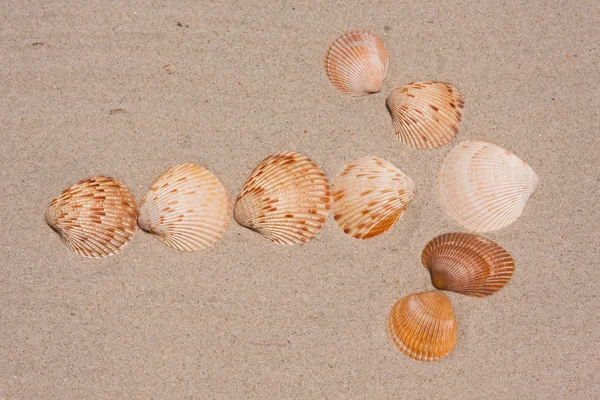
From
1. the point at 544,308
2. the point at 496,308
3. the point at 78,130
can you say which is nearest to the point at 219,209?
the point at 78,130

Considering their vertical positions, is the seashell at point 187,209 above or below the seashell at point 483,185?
below

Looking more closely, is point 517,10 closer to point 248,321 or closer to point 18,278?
point 248,321

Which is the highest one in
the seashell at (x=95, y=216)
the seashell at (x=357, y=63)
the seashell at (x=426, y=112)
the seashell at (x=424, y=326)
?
the seashell at (x=357, y=63)

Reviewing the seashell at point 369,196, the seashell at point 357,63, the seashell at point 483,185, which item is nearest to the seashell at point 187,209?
the seashell at point 369,196

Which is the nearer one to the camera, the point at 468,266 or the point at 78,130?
the point at 468,266

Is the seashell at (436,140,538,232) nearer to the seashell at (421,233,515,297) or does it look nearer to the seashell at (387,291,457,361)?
the seashell at (421,233,515,297)

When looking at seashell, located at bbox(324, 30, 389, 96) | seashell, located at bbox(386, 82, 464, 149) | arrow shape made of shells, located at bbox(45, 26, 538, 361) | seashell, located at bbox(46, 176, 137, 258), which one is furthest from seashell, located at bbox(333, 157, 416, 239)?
seashell, located at bbox(46, 176, 137, 258)

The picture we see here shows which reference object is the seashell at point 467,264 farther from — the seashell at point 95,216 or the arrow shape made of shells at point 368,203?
the seashell at point 95,216
